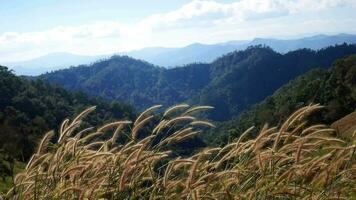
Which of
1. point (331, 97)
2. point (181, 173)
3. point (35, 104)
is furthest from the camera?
point (35, 104)

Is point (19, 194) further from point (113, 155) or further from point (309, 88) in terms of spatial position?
point (309, 88)

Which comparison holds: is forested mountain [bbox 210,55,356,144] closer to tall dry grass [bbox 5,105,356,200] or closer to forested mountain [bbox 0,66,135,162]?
forested mountain [bbox 0,66,135,162]

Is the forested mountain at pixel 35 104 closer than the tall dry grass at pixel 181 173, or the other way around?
the tall dry grass at pixel 181 173

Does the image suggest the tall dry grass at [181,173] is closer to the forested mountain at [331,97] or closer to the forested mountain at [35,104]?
the forested mountain at [331,97]

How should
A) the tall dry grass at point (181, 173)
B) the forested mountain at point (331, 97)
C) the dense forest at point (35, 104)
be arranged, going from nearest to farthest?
1. the tall dry grass at point (181, 173)
2. the forested mountain at point (331, 97)
3. the dense forest at point (35, 104)

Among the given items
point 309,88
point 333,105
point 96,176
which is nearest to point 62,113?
Result: point 309,88

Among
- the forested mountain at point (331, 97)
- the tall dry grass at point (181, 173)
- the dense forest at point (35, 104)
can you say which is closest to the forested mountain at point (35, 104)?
the dense forest at point (35, 104)

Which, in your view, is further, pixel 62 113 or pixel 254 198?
pixel 62 113

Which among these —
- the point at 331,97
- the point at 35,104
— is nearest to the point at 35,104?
the point at 35,104

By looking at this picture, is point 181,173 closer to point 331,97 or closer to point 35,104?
point 331,97

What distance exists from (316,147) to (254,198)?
78cm

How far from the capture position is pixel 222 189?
3.22 meters

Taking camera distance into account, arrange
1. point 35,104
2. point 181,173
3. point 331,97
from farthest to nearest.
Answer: point 35,104, point 331,97, point 181,173

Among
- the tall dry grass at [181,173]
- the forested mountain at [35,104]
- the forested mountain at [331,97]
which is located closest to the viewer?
the tall dry grass at [181,173]
